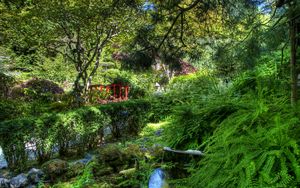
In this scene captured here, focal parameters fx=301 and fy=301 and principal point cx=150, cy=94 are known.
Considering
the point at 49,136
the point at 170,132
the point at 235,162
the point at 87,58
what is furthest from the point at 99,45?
the point at 235,162

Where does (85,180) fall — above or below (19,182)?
above

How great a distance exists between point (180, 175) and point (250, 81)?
7.16 feet

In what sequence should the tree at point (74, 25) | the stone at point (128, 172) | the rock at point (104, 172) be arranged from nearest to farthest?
the stone at point (128, 172) → the rock at point (104, 172) → the tree at point (74, 25)

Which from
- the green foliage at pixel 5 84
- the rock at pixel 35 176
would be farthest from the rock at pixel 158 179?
the green foliage at pixel 5 84

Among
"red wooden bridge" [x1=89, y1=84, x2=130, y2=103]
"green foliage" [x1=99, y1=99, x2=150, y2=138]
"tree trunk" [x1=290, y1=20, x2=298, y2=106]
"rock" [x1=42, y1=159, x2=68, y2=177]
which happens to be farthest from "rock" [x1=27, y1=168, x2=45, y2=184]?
"red wooden bridge" [x1=89, y1=84, x2=130, y2=103]

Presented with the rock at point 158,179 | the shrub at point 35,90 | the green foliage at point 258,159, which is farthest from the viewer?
the shrub at point 35,90

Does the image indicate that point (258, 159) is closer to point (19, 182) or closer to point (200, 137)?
point (200, 137)

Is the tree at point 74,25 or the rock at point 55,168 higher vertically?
the tree at point 74,25

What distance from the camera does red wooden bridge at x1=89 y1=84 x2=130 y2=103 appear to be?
1071cm

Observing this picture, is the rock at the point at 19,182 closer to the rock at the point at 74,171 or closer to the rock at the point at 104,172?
the rock at the point at 74,171

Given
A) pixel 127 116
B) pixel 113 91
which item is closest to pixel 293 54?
pixel 127 116

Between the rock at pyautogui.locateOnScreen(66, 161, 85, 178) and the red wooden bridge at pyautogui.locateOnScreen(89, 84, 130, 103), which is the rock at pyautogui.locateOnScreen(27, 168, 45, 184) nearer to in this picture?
the rock at pyautogui.locateOnScreen(66, 161, 85, 178)

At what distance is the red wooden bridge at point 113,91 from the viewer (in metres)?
10.7

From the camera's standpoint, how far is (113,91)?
39.0ft
